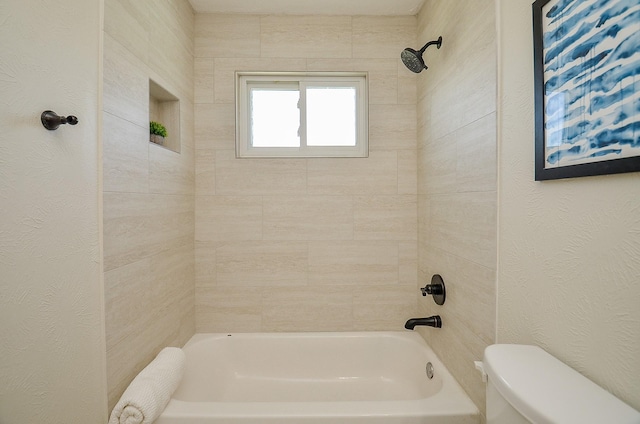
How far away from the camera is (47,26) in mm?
927

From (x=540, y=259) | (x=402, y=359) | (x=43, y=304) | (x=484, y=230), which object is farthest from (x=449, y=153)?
(x=43, y=304)

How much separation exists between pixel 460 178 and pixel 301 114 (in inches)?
46.4

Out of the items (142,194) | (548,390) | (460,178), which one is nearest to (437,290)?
(460,178)

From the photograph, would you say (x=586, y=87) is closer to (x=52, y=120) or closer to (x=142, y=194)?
(x=52, y=120)

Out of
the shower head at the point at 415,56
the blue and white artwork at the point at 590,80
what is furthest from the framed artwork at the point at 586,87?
the shower head at the point at 415,56

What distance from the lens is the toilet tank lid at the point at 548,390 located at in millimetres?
649

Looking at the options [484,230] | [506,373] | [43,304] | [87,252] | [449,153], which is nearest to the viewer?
[506,373]

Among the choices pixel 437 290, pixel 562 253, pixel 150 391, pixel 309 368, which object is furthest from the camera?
pixel 309 368

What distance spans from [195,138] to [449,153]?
155 centimetres

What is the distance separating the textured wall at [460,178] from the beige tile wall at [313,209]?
176 mm

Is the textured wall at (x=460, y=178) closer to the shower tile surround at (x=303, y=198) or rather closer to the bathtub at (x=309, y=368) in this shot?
the shower tile surround at (x=303, y=198)

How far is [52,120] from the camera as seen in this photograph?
92 centimetres

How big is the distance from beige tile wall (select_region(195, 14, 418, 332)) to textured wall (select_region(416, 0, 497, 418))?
0.18 m

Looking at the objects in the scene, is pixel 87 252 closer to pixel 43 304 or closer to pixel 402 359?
pixel 43 304
